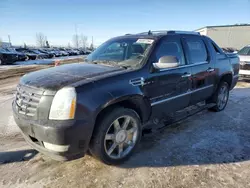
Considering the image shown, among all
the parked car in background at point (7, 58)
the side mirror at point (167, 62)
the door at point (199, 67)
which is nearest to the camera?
the side mirror at point (167, 62)

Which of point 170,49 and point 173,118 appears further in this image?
point 173,118

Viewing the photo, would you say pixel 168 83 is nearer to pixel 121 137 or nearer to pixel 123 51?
pixel 123 51

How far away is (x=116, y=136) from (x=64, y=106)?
36.8 inches

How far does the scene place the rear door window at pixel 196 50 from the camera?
13.1 ft

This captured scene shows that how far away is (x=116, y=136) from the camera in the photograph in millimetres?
2922

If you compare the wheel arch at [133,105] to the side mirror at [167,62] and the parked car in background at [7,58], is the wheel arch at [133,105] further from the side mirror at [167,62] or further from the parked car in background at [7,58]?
the parked car in background at [7,58]

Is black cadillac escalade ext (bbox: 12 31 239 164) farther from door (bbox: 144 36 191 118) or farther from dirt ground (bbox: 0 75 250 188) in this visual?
dirt ground (bbox: 0 75 250 188)

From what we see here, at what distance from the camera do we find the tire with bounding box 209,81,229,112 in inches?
197

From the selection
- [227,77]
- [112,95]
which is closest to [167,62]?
[112,95]

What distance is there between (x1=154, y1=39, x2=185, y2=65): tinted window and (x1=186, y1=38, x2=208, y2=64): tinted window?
0.29 metres

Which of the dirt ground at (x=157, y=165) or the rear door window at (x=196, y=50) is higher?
the rear door window at (x=196, y=50)

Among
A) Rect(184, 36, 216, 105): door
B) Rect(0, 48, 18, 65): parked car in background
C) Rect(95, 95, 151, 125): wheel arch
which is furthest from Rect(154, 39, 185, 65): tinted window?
Rect(0, 48, 18, 65): parked car in background

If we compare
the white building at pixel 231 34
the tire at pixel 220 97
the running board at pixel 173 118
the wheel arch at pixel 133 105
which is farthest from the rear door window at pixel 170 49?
the white building at pixel 231 34

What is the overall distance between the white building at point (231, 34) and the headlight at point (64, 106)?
4691cm
